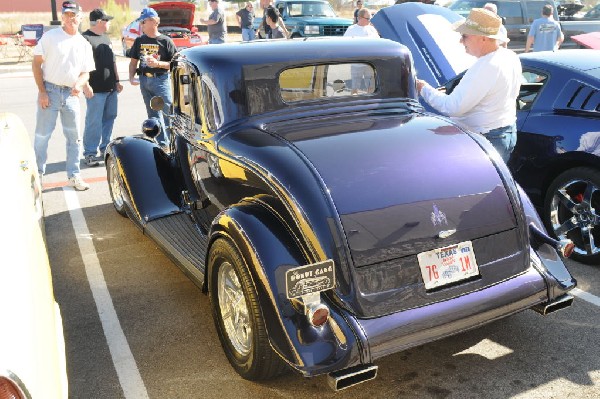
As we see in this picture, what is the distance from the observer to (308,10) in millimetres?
20422

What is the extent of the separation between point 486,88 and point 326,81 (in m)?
1.24

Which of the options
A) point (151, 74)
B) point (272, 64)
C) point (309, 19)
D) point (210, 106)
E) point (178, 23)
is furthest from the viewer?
point (178, 23)

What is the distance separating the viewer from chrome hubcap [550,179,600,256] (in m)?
4.99

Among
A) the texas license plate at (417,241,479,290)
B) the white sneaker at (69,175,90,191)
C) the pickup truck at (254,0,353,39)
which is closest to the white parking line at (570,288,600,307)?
the texas license plate at (417,241,479,290)

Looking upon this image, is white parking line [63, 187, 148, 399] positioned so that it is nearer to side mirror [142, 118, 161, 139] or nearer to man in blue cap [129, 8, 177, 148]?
side mirror [142, 118, 161, 139]

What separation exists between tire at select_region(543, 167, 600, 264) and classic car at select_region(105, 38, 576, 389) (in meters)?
1.29

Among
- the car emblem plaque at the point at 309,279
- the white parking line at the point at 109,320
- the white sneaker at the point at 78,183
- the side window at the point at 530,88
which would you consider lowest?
the white parking line at the point at 109,320

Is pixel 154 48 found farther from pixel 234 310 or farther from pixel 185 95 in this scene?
pixel 234 310

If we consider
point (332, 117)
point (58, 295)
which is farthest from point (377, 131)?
point (58, 295)

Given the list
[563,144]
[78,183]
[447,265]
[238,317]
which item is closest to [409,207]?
[447,265]

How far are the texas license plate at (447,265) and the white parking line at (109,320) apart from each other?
1707 mm

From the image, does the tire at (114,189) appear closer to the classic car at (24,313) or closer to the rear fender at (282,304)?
the classic car at (24,313)

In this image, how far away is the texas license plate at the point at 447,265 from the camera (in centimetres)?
338

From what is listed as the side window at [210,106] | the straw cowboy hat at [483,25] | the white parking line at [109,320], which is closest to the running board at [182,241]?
the white parking line at [109,320]
